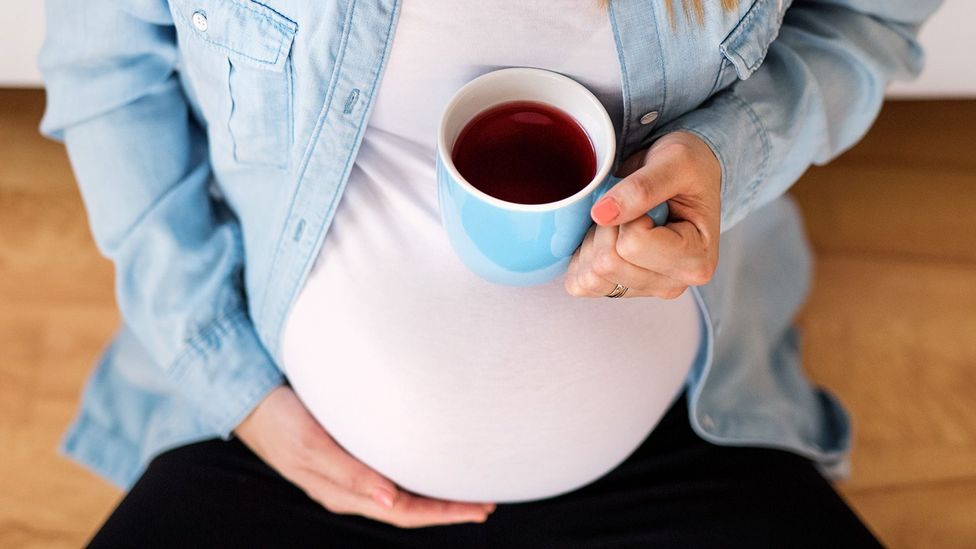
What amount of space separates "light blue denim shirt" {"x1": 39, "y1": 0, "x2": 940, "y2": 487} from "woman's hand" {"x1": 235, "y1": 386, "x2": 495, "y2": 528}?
5 cm

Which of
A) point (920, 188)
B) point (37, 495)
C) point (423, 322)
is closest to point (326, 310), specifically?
point (423, 322)

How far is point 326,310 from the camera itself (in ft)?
2.44

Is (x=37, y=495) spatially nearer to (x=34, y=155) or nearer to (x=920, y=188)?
(x=34, y=155)

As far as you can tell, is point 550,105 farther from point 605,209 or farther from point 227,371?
point 227,371

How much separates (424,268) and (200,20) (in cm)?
28

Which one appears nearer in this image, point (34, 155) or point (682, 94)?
point (682, 94)

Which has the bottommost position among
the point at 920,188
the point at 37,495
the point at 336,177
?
the point at 37,495

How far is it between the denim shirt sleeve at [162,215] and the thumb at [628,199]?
45cm

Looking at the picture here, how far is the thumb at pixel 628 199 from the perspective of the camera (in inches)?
21.3

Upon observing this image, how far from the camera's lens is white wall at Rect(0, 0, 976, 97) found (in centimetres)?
104

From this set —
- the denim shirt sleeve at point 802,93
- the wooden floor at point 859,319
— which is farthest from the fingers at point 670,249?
the wooden floor at point 859,319

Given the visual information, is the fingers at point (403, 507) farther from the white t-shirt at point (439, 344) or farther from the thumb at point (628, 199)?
the thumb at point (628, 199)

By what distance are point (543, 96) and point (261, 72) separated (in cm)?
24

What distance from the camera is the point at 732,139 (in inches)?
27.2
